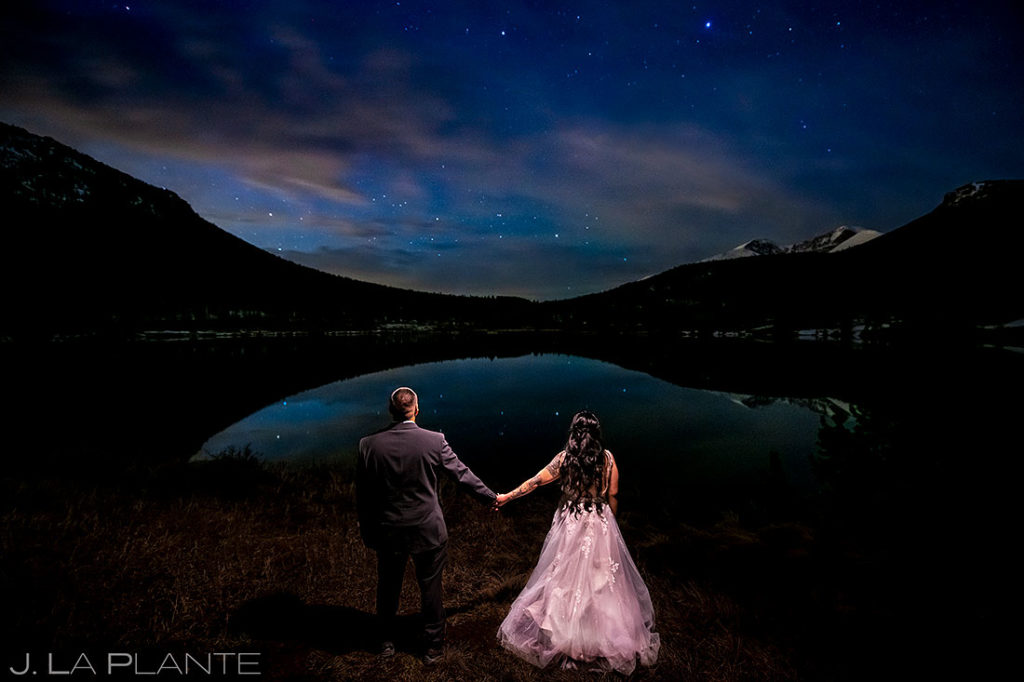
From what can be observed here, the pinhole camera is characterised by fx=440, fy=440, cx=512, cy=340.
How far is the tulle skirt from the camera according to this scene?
15.5 feet

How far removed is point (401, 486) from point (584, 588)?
2.35m

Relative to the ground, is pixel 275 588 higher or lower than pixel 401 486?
lower

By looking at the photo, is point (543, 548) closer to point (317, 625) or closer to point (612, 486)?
point (612, 486)

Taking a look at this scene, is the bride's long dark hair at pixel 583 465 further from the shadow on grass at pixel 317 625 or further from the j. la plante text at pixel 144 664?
the j. la plante text at pixel 144 664

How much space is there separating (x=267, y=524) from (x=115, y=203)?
805 feet

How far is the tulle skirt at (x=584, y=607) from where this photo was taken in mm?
4719

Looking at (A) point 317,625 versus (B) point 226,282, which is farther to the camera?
(B) point 226,282

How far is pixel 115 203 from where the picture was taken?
602 ft

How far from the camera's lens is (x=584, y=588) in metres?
4.86

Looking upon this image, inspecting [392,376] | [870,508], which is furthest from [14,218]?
[870,508]

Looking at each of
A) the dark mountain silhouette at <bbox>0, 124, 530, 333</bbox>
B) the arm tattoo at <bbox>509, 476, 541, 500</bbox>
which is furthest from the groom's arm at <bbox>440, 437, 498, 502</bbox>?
the dark mountain silhouette at <bbox>0, 124, 530, 333</bbox>

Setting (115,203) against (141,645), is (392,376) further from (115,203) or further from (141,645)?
(115,203)

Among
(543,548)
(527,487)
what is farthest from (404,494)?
(543,548)

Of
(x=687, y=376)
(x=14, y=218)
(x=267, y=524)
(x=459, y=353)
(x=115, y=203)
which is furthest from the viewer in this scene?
(x=115, y=203)
